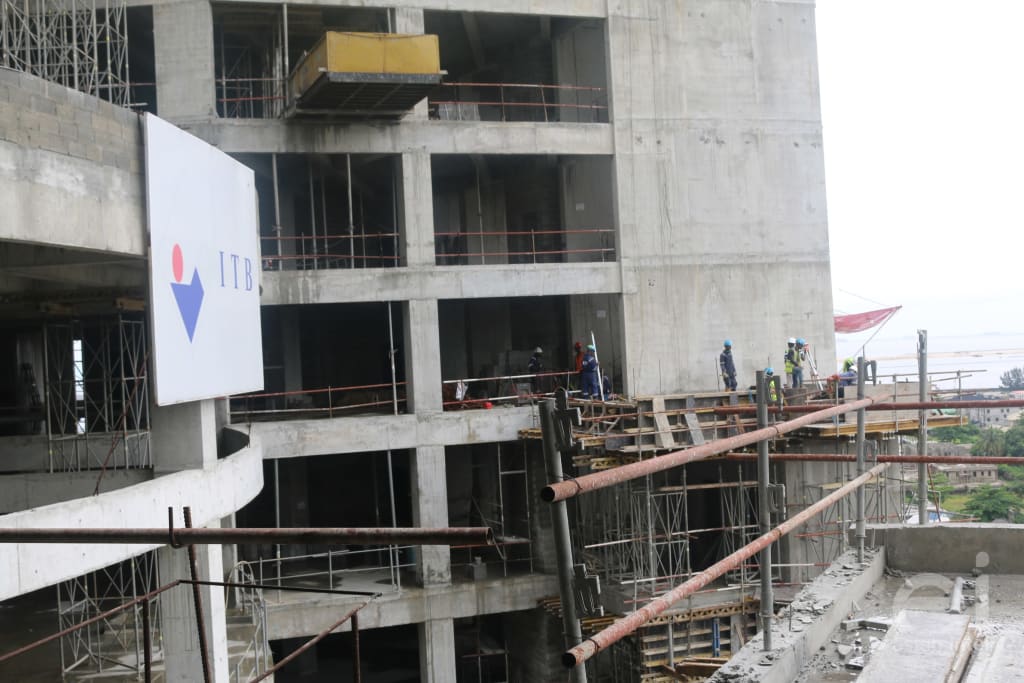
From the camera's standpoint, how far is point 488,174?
33031 mm

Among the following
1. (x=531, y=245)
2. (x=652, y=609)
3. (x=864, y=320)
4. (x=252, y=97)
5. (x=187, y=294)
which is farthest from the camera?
(x=864, y=320)

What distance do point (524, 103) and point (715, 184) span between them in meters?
6.13

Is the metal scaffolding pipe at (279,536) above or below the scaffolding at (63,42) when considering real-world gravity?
below

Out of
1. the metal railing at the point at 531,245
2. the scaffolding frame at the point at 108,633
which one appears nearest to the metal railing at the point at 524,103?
the metal railing at the point at 531,245

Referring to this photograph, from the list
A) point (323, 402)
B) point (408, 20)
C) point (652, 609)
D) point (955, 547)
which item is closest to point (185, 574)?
point (955, 547)

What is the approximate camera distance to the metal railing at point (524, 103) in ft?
94.9

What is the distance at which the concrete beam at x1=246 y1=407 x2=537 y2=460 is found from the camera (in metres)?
24.7

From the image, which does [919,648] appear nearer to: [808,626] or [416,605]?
[808,626]

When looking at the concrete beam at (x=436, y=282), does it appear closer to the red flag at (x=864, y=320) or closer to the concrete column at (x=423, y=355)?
the concrete column at (x=423, y=355)

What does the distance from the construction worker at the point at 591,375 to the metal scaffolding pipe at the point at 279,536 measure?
2111 centimetres

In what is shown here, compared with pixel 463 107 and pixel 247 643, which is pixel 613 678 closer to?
pixel 247 643

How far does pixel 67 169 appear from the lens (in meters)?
12.0

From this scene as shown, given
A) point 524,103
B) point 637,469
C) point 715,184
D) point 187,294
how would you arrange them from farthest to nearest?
point 524,103 < point 715,184 < point 187,294 < point 637,469

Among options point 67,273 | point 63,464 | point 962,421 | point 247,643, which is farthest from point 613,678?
point 67,273
